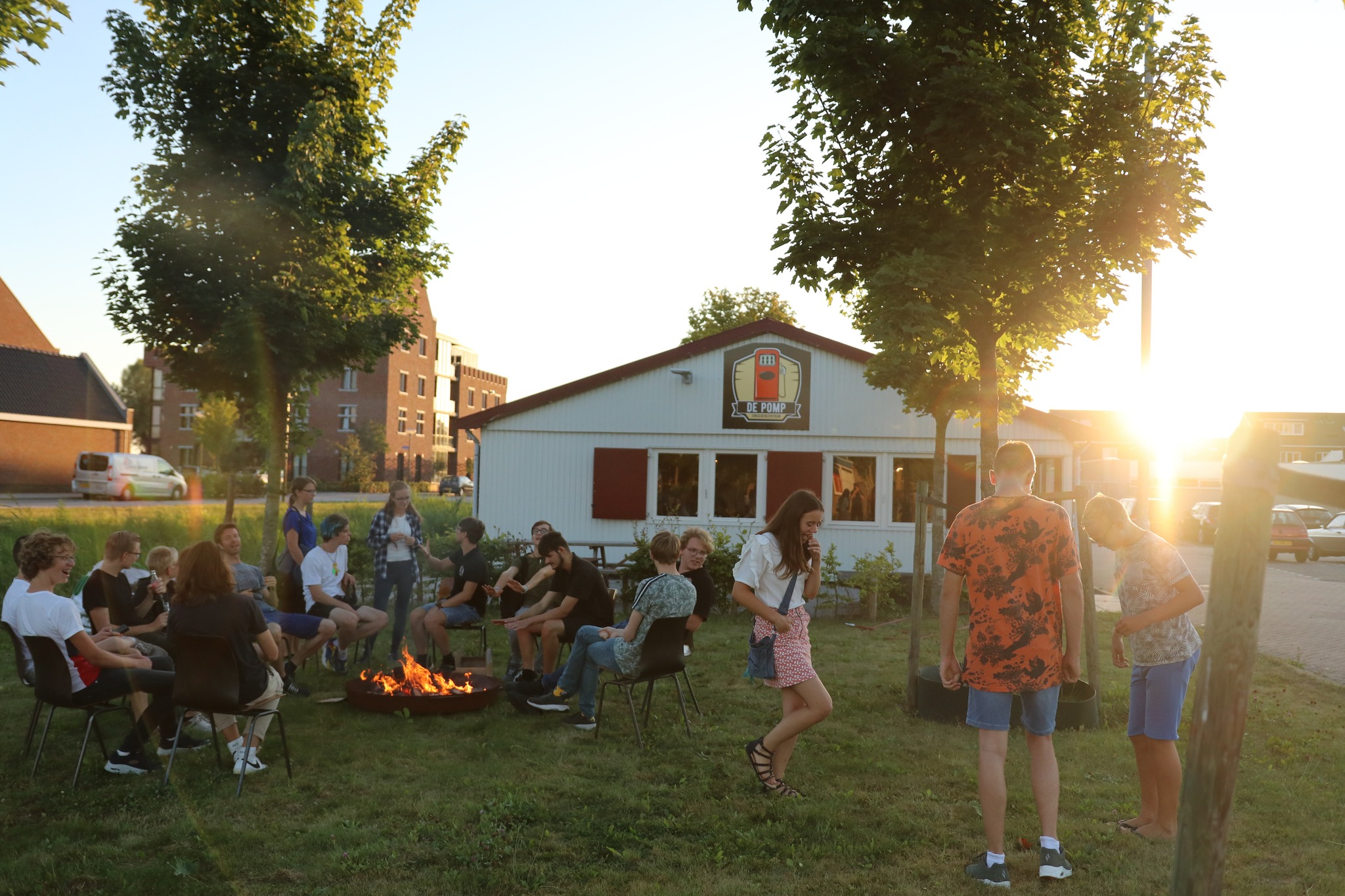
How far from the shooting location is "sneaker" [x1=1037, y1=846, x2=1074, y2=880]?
4137 mm

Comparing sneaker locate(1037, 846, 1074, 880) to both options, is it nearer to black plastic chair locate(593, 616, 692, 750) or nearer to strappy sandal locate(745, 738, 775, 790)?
strappy sandal locate(745, 738, 775, 790)

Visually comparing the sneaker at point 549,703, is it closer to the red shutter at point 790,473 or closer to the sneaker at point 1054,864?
the sneaker at point 1054,864

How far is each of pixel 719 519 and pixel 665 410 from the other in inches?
92.9

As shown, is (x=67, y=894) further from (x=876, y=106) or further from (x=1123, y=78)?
(x=1123, y=78)

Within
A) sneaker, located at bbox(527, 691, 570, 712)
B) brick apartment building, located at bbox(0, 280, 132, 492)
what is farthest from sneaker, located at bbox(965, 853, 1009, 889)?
brick apartment building, located at bbox(0, 280, 132, 492)

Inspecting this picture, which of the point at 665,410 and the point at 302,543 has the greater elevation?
the point at 665,410

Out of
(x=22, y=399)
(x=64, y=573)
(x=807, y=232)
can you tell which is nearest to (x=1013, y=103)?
(x=807, y=232)

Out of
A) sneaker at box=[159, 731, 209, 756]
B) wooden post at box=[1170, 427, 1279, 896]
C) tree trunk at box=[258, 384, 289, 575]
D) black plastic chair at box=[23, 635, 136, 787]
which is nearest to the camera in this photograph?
wooden post at box=[1170, 427, 1279, 896]

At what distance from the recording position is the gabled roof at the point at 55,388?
130 feet

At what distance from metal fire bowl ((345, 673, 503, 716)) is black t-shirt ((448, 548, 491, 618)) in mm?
1532

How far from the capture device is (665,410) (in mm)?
18531

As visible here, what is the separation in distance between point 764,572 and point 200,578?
309cm

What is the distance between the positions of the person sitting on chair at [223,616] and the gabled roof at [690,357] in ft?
42.6

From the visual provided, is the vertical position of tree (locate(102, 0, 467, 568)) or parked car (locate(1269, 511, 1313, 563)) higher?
tree (locate(102, 0, 467, 568))
